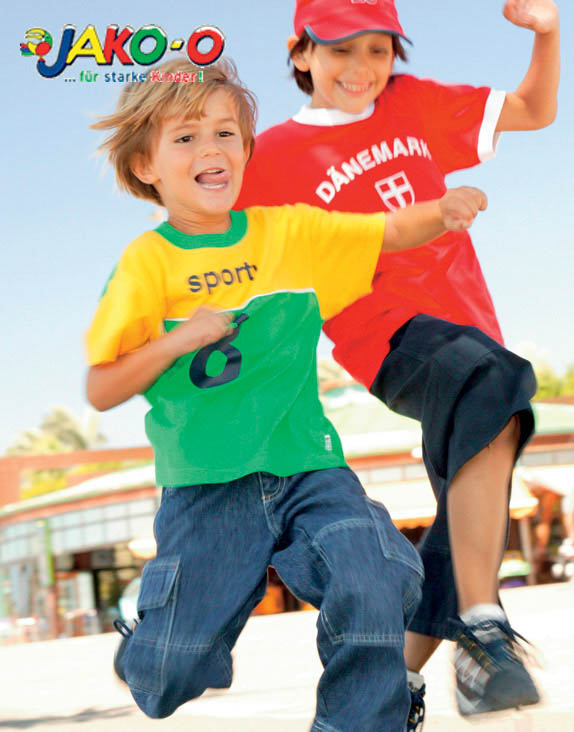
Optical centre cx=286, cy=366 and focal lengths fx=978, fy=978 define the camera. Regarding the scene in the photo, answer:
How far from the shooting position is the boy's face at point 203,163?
7.16 feet

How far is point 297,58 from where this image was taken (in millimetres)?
2729

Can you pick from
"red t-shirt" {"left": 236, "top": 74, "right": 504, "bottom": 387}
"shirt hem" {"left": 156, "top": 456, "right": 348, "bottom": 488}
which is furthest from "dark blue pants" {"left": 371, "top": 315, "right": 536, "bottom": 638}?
"shirt hem" {"left": 156, "top": 456, "right": 348, "bottom": 488}

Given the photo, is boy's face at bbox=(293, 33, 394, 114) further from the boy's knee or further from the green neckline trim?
the boy's knee

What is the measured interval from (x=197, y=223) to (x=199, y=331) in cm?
36

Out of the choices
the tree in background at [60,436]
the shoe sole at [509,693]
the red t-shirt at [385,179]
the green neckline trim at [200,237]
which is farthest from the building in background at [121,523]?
the tree in background at [60,436]

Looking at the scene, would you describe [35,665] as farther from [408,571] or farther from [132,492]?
[132,492]

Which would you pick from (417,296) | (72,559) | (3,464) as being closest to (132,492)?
(72,559)

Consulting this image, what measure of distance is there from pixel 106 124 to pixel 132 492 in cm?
1959

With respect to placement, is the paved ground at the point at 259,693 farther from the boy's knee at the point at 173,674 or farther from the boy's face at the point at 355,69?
the boy's face at the point at 355,69

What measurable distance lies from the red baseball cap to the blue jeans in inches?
44.3

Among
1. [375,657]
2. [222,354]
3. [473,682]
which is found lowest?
[473,682]

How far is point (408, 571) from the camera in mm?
2008

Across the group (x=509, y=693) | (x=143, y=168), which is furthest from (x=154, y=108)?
(x=509, y=693)

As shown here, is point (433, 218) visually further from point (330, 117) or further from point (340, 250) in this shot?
point (330, 117)
